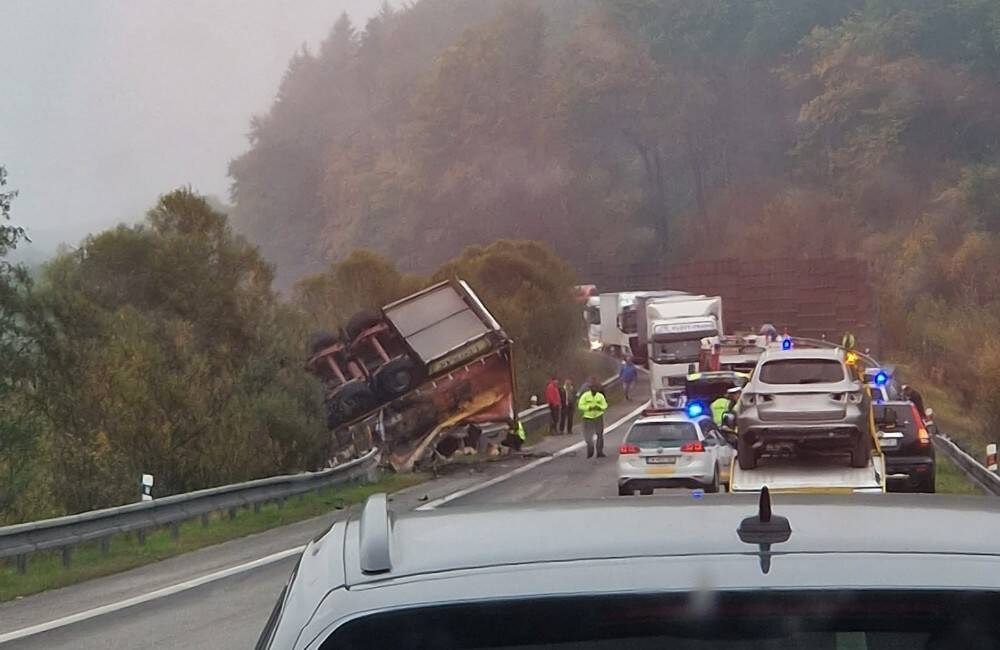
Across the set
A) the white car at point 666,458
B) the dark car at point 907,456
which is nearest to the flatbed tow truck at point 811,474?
the dark car at point 907,456

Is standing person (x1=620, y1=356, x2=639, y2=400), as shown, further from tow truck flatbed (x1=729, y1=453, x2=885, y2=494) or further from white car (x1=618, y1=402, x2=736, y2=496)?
tow truck flatbed (x1=729, y1=453, x2=885, y2=494)

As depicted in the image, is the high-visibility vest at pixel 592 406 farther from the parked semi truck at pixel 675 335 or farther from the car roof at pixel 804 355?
the car roof at pixel 804 355

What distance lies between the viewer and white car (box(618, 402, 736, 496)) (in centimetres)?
2214

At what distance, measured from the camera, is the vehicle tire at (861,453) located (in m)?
18.0

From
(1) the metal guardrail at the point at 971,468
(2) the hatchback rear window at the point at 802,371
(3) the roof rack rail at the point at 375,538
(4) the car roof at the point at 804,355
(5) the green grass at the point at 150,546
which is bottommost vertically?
(1) the metal guardrail at the point at 971,468

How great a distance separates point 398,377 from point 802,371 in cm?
1254

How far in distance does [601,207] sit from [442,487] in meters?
89.3

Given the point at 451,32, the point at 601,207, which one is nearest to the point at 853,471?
the point at 601,207

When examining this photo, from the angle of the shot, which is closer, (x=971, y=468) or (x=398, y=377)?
(x=971, y=468)

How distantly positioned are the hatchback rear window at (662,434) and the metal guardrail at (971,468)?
4267 mm

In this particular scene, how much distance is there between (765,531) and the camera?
8.48 feet

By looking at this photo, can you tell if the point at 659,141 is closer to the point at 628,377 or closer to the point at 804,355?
the point at 628,377

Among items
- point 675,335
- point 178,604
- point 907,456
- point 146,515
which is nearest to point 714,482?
point 907,456

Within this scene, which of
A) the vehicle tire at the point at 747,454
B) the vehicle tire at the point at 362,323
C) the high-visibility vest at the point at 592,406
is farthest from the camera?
the high-visibility vest at the point at 592,406
